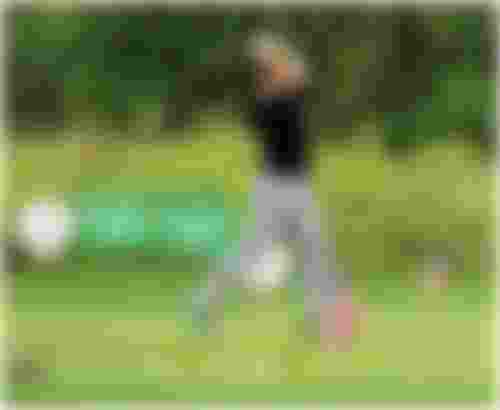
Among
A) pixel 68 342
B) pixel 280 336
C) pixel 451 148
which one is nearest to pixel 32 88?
pixel 68 342

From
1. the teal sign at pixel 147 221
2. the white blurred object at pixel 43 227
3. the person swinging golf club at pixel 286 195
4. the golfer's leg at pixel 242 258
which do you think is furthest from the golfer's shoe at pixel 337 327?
the white blurred object at pixel 43 227

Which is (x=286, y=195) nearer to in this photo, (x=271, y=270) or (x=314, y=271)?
(x=314, y=271)

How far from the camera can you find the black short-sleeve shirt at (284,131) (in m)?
5.00

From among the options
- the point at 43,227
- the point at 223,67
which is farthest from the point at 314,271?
the point at 43,227

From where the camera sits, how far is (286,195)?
5.01m

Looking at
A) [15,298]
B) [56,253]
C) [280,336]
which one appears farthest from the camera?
[56,253]

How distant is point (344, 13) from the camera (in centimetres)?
623

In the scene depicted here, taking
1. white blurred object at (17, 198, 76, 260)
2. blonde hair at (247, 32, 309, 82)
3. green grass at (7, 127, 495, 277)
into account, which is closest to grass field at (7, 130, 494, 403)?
green grass at (7, 127, 495, 277)

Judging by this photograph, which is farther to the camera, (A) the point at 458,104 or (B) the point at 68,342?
(A) the point at 458,104

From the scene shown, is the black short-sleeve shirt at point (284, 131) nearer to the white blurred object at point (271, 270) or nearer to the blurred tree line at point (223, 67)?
the white blurred object at point (271, 270)

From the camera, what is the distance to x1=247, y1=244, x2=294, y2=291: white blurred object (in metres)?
5.37

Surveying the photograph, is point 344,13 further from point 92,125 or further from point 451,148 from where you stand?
point 92,125

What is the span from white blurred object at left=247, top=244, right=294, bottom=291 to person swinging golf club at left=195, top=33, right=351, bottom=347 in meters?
0.12

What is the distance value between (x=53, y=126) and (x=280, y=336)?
6.89ft
